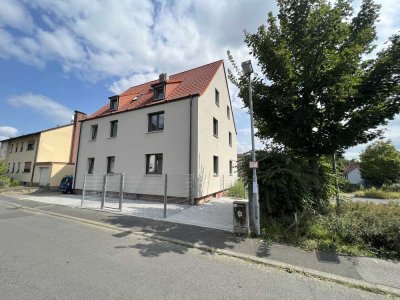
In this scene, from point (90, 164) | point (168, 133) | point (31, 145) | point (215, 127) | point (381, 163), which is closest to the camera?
point (168, 133)

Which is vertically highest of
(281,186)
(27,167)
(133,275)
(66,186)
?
(27,167)

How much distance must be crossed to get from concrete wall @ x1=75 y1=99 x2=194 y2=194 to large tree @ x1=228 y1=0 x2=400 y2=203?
5.32 m

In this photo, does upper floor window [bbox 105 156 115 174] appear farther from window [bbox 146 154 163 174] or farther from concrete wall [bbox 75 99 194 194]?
window [bbox 146 154 163 174]

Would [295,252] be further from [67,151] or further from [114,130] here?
[67,151]

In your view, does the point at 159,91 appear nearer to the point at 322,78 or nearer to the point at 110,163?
the point at 110,163

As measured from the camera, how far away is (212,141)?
49.3 ft

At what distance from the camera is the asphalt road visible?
3438 mm

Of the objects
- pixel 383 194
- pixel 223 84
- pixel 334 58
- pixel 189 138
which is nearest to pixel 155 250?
pixel 189 138

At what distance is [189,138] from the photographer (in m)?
12.6

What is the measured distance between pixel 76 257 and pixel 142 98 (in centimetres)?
1360

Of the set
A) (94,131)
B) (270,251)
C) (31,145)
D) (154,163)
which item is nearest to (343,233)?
(270,251)

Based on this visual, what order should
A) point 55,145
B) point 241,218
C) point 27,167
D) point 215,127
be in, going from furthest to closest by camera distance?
point 27,167, point 55,145, point 215,127, point 241,218

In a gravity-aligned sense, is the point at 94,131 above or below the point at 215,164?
above

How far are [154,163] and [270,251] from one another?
9819 millimetres
